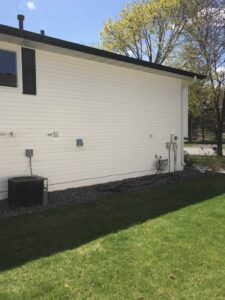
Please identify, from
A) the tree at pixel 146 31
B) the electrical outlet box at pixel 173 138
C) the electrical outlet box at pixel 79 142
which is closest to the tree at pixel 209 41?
the tree at pixel 146 31

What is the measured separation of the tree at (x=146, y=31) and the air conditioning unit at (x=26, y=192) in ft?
49.6

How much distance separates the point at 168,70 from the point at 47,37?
4.27 meters

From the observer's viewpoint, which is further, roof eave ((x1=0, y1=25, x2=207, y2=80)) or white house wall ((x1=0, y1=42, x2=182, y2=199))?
white house wall ((x1=0, y1=42, x2=182, y2=199))

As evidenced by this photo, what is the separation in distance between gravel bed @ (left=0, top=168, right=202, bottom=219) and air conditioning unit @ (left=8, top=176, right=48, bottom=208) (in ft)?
0.38

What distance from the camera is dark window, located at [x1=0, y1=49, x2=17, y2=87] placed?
22.1 ft

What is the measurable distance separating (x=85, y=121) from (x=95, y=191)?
1643 mm

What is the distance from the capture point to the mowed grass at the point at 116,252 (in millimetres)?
3459

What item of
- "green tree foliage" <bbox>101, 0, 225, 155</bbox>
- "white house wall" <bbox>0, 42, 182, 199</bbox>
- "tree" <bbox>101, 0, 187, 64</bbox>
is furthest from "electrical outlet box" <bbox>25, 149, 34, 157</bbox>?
"tree" <bbox>101, 0, 187, 64</bbox>

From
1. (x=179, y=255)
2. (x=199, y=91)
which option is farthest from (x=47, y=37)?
(x=199, y=91)

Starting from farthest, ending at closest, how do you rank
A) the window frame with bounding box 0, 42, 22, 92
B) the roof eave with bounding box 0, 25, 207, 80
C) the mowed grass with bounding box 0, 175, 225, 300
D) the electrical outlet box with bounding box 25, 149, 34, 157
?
the electrical outlet box with bounding box 25, 149, 34, 157, the window frame with bounding box 0, 42, 22, 92, the roof eave with bounding box 0, 25, 207, 80, the mowed grass with bounding box 0, 175, 225, 300

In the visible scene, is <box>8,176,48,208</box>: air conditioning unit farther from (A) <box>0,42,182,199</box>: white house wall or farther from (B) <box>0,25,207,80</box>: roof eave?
(B) <box>0,25,207,80</box>: roof eave

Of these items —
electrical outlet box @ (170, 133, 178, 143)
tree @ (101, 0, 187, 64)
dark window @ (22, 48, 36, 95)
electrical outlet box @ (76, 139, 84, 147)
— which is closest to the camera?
dark window @ (22, 48, 36, 95)

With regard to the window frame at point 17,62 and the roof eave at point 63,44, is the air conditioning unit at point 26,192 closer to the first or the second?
the window frame at point 17,62

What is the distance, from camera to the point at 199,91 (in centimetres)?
1753
